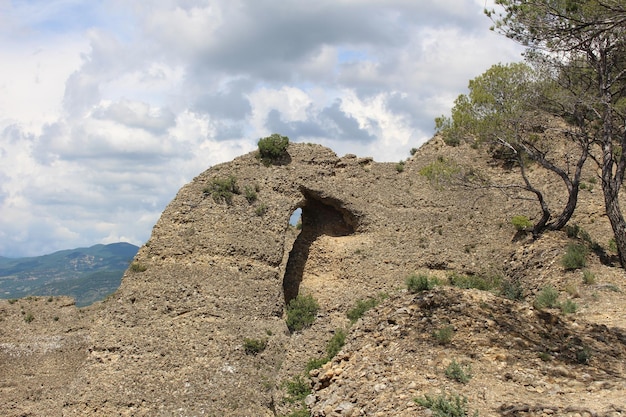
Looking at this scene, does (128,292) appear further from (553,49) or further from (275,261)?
(553,49)

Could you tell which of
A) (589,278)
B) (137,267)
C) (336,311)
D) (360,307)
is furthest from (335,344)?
(589,278)

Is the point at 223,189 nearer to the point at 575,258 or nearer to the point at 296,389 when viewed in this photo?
the point at 296,389

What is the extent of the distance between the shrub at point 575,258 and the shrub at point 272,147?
1232 centimetres

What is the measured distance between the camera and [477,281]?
23.1 m

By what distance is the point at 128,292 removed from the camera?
21.6 m

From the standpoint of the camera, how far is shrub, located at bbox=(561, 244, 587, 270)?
21.0 meters

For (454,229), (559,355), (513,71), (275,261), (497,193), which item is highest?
(513,71)

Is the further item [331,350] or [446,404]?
[331,350]

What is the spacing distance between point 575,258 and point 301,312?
9.91 meters

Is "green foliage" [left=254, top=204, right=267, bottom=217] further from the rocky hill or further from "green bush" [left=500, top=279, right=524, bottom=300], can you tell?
"green bush" [left=500, top=279, right=524, bottom=300]

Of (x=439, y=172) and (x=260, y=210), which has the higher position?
(x=439, y=172)

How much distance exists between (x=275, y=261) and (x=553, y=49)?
1243 centimetres

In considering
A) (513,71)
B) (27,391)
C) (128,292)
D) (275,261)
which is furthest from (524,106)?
(27,391)

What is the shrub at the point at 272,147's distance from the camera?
2652 centimetres
